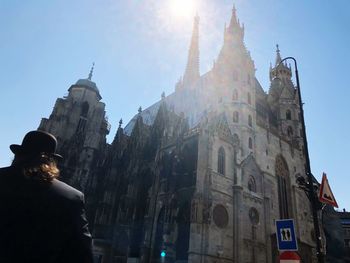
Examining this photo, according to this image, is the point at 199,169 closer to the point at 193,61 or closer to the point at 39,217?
the point at 39,217

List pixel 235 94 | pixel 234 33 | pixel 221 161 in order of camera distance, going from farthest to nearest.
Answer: pixel 234 33 < pixel 235 94 < pixel 221 161

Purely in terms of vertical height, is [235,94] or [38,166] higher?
[235,94]

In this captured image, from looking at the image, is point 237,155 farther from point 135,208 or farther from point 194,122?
point 135,208

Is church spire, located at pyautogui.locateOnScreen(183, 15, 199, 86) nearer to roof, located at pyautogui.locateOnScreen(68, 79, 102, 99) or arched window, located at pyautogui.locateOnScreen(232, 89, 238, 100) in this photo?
roof, located at pyautogui.locateOnScreen(68, 79, 102, 99)

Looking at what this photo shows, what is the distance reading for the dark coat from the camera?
2154 mm

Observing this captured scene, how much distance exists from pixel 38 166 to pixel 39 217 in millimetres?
405

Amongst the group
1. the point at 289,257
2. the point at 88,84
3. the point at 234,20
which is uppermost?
the point at 234,20

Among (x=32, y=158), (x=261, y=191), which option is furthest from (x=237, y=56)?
(x=32, y=158)

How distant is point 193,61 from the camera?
5406cm

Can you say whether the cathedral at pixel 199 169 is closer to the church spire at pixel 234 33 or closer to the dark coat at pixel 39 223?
the church spire at pixel 234 33

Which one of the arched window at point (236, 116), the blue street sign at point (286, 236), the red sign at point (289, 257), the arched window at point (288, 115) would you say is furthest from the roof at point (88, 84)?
the red sign at point (289, 257)

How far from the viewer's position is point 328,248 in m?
16.6

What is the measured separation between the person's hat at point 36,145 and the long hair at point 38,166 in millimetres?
51

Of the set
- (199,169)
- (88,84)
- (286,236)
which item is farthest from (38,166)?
(88,84)
